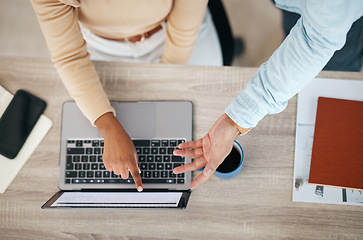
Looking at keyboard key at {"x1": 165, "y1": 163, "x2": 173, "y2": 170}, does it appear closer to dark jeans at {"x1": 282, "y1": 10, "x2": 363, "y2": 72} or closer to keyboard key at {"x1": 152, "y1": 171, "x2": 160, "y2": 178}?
keyboard key at {"x1": 152, "y1": 171, "x2": 160, "y2": 178}

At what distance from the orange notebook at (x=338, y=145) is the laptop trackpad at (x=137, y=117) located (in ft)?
1.51

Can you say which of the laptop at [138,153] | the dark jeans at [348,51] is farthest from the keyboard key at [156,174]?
the dark jeans at [348,51]

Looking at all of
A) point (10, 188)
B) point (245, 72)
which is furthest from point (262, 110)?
point (10, 188)

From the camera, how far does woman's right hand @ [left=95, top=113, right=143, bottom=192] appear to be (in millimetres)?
771

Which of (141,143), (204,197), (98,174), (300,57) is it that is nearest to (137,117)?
(141,143)

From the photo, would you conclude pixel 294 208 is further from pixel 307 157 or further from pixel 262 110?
pixel 262 110

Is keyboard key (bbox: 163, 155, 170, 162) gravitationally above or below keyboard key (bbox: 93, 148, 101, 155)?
below

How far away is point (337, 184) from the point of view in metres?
0.78

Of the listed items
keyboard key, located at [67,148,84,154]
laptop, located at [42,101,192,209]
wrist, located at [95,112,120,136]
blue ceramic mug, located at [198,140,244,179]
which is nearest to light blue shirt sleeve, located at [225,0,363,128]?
blue ceramic mug, located at [198,140,244,179]

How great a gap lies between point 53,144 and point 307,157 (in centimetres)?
72

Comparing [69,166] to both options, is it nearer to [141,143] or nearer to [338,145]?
[141,143]

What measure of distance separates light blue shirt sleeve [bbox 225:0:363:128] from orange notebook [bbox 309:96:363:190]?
0.69ft

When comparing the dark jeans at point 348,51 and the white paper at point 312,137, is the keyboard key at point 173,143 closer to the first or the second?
the white paper at point 312,137

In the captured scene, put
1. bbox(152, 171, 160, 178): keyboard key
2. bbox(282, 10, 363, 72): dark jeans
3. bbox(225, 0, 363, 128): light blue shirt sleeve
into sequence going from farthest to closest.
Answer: bbox(282, 10, 363, 72): dark jeans, bbox(152, 171, 160, 178): keyboard key, bbox(225, 0, 363, 128): light blue shirt sleeve
